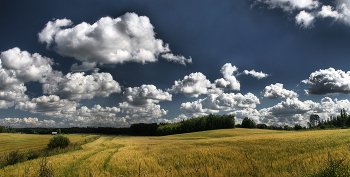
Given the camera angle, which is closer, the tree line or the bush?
the bush

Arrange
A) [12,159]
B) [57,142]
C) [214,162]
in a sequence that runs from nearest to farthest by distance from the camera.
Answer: [214,162], [12,159], [57,142]

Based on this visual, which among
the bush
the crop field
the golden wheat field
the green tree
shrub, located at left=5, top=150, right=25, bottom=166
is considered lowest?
the green tree

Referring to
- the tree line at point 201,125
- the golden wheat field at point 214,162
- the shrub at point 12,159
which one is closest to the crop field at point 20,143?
the shrub at point 12,159

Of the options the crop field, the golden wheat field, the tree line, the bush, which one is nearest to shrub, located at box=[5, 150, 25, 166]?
the golden wheat field

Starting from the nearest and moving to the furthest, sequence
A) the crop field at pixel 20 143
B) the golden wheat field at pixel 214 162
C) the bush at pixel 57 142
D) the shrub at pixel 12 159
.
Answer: the golden wheat field at pixel 214 162
the shrub at pixel 12 159
the bush at pixel 57 142
the crop field at pixel 20 143

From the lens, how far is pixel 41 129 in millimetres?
126500

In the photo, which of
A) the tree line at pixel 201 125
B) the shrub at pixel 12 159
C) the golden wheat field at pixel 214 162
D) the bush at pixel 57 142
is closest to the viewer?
the golden wheat field at pixel 214 162

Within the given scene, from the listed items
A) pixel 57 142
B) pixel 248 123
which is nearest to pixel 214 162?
pixel 57 142

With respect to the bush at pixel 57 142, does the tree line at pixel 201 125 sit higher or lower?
lower

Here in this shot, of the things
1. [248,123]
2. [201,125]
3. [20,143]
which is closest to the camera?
[20,143]

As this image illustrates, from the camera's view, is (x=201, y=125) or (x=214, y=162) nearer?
(x=214, y=162)

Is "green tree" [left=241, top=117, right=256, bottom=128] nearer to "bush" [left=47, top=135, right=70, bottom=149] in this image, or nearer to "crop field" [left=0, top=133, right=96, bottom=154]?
"crop field" [left=0, top=133, right=96, bottom=154]

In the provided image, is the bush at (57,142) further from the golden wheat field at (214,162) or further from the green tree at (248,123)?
the green tree at (248,123)

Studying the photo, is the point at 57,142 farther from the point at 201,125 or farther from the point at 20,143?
the point at 201,125
